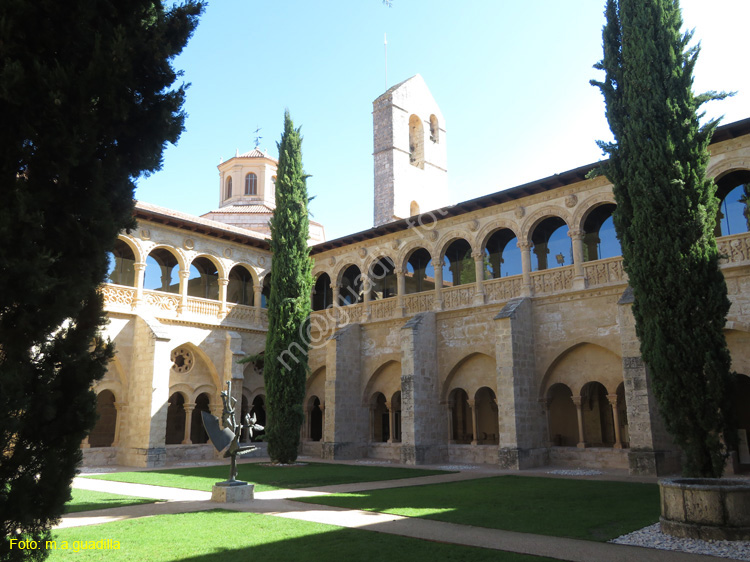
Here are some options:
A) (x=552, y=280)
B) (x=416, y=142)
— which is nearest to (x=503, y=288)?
(x=552, y=280)

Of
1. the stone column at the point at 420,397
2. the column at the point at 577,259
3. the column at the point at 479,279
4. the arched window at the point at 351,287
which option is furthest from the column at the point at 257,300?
the column at the point at 577,259

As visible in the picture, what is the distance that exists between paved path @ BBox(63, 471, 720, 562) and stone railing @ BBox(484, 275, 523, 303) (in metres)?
7.48

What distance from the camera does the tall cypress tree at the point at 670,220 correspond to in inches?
334

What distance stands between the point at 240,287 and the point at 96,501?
14989mm

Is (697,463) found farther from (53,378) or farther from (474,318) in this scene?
(474,318)

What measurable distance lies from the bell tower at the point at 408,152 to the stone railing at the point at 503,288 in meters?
9.39

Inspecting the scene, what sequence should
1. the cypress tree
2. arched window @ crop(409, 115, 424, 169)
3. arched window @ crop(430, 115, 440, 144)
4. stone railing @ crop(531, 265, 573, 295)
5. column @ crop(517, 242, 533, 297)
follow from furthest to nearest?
1. arched window @ crop(430, 115, 440, 144)
2. arched window @ crop(409, 115, 424, 169)
3. column @ crop(517, 242, 533, 297)
4. stone railing @ crop(531, 265, 573, 295)
5. the cypress tree

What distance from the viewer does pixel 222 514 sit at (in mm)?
8406

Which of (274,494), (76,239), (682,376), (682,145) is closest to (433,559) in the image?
(76,239)

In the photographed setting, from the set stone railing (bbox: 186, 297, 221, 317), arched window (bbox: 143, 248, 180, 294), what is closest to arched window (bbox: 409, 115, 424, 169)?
stone railing (bbox: 186, 297, 221, 317)

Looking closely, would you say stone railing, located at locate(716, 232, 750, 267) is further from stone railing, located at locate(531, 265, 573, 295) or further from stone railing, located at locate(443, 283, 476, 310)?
stone railing, located at locate(443, 283, 476, 310)

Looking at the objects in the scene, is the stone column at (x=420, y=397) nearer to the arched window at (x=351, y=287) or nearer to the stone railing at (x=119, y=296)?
the arched window at (x=351, y=287)

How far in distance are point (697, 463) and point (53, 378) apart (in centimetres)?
845

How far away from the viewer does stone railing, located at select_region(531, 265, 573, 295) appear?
54.4ft
